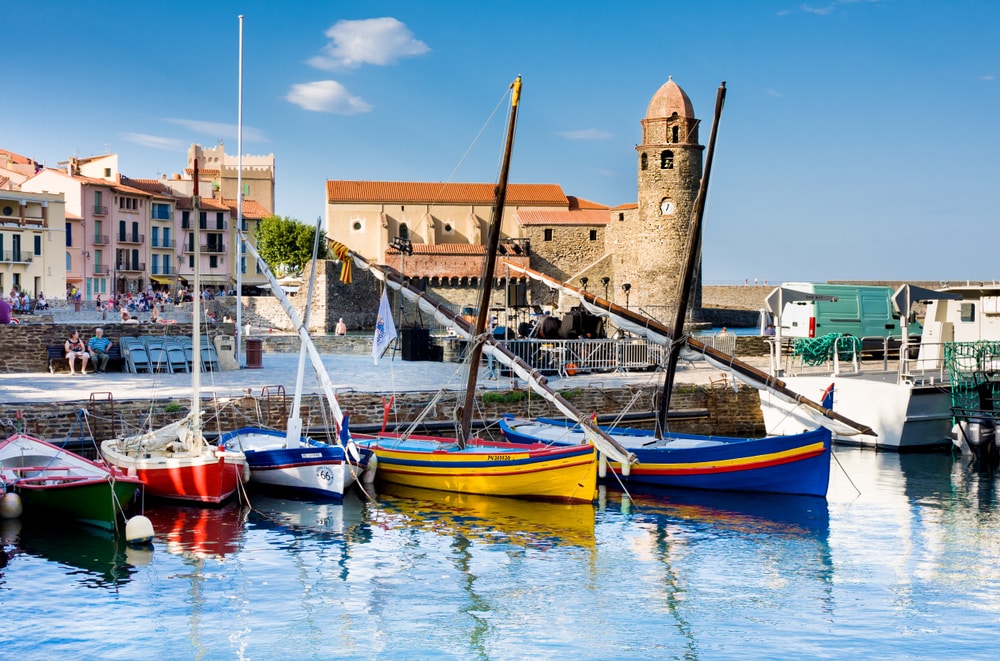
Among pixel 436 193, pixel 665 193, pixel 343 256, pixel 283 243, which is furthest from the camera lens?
pixel 436 193

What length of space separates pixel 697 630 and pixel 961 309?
61.0 ft

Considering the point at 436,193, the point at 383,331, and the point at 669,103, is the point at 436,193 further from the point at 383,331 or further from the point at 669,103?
the point at 383,331

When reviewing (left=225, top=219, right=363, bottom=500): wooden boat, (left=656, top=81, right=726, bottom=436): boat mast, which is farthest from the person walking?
(left=656, top=81, right=726, bottom=436): boat mast

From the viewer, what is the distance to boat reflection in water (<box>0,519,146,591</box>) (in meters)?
13.8

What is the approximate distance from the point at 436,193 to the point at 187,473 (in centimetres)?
6943

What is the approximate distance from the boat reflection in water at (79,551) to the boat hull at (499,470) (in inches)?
217

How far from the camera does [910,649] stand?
11438mm

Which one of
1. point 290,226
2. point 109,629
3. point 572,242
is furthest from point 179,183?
point 109,629

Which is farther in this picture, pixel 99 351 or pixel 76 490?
pixel 99 351

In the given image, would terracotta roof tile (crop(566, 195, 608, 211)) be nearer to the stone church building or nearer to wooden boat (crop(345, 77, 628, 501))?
the stone church building

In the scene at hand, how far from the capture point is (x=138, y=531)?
15305 millimetres

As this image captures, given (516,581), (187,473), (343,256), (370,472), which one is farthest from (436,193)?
(516,581)

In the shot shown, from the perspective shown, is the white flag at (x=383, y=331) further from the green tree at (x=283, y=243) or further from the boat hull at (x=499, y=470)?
the green tree at (x=283, y=243)

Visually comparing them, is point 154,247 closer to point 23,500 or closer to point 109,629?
point 23,500
